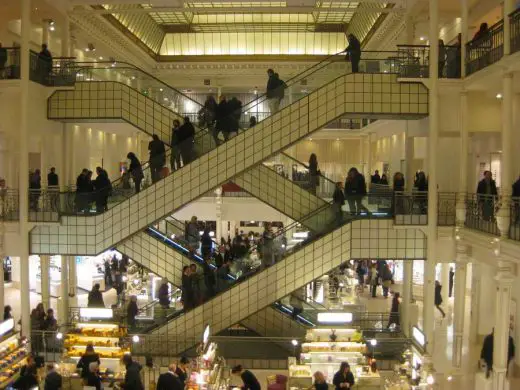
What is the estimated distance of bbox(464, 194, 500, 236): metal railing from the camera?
14414 millimetres

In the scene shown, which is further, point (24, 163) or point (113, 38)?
point (113, 38)

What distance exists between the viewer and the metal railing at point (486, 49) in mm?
14695

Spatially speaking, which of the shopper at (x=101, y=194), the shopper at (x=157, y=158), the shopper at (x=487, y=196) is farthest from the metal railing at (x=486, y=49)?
the shopper at (x=101, y=194)

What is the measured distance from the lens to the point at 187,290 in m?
18.0

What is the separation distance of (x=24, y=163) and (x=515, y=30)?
41.6 feet

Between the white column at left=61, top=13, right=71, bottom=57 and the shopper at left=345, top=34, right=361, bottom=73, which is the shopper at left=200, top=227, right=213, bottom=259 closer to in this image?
the white column at left=61, top=13, right=71, bottom=57

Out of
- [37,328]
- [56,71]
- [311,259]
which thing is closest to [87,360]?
[37,328]

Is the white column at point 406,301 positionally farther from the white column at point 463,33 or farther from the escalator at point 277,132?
the white column at point 463,33

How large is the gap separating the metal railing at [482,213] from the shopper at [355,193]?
2.76 meters

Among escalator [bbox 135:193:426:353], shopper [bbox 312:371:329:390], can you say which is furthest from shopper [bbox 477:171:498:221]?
shopper [bbox 312:371:329:390]

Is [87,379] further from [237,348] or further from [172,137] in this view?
[172,137]

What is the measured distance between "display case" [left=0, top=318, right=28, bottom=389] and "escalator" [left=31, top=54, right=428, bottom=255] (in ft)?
13.4

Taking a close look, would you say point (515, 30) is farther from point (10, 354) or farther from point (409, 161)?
point (10, 354)

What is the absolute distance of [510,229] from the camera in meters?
13.1
